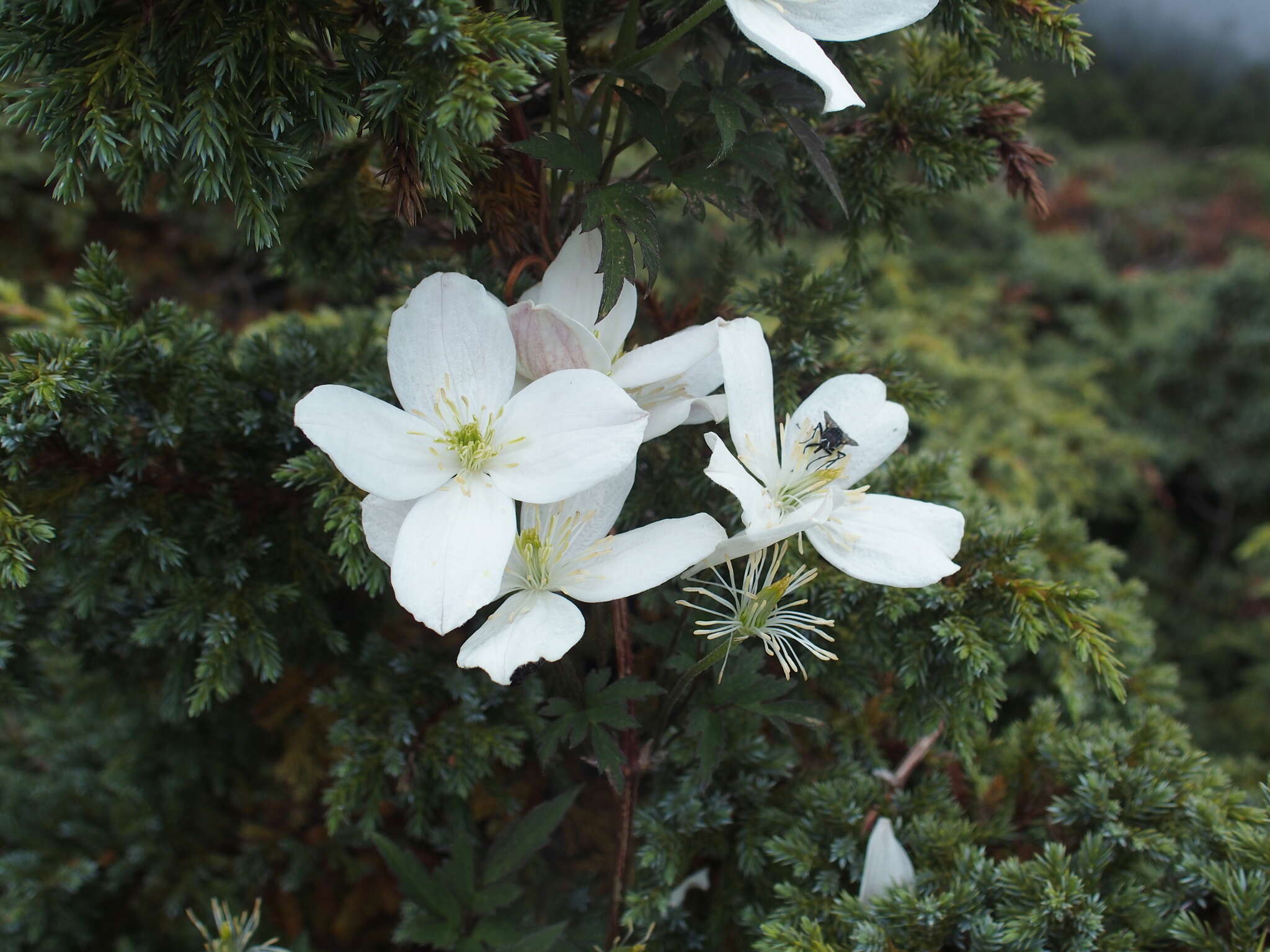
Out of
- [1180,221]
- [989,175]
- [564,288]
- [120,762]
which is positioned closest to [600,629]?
[564,288]

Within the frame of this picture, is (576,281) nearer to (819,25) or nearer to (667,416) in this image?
(667,416)

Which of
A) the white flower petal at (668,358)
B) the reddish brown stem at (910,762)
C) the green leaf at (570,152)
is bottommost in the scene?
the reddish brown stem at (910,762)

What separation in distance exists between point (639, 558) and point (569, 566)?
0.07 metres

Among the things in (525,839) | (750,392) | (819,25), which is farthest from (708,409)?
(525,839)

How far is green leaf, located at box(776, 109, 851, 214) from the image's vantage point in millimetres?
812

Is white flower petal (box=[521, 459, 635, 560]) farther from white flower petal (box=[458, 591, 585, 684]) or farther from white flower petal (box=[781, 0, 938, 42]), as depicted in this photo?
white flower petal (box=[781, 0, 938, 42])

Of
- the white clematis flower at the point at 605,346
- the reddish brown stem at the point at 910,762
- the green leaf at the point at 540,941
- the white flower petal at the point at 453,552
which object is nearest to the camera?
the white flower petal at the point at 453,552

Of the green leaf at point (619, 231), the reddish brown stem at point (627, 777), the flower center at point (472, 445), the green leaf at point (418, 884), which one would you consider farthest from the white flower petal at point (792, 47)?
the green leaf at point (418, 884)

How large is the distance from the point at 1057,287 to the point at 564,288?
106 inches

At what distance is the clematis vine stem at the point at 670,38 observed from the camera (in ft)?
2.46

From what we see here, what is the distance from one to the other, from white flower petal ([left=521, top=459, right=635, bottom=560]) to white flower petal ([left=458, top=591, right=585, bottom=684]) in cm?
7

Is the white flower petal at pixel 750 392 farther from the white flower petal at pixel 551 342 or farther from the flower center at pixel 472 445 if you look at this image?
the flower center at pixel 472 445

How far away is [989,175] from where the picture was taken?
3.52 feet

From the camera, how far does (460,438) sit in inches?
31.0
